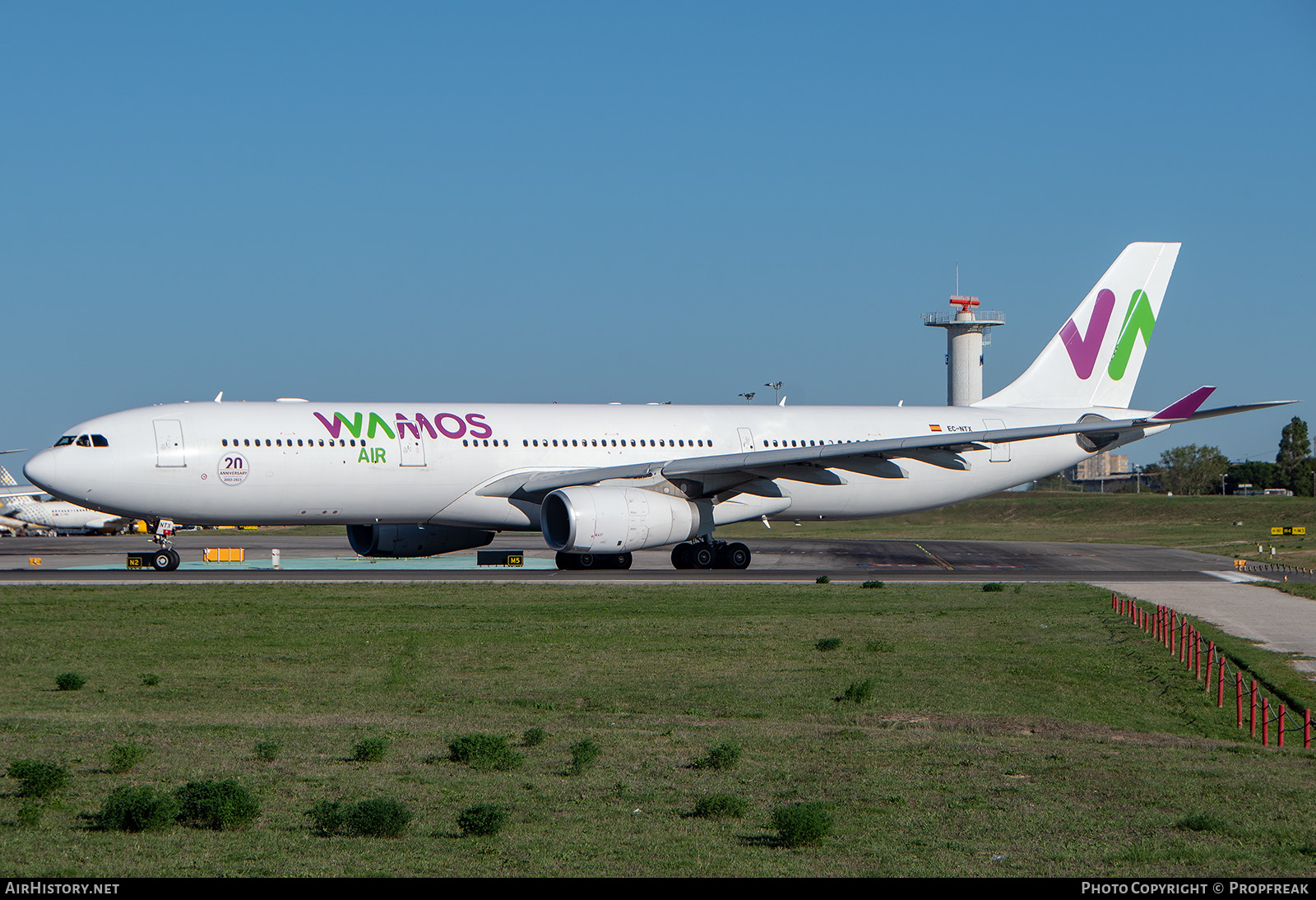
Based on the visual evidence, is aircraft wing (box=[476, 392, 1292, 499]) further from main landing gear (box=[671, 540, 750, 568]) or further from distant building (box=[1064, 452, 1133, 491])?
distant building (box=[1064, 452, 1133, 491])

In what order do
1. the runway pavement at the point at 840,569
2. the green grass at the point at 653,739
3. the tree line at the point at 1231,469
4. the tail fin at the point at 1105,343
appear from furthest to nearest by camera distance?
the tree line at the point at 1231,469
the tail fin at the point at 1105,343
the runway pavement at the point at 840,569
the green grass at the point at 653,739

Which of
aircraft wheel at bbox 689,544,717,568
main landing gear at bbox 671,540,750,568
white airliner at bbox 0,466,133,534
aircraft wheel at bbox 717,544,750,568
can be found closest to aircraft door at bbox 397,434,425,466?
main landing gear at bbox 671,540,750,568

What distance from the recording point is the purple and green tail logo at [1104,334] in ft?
127

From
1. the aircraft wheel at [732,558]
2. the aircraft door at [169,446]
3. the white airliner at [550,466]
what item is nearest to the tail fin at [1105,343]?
the white airliner at [550,466]

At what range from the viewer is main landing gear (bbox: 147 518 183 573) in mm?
30938

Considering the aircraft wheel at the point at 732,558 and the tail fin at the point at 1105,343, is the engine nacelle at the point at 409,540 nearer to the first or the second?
the aircraft wheel at the point at 732,558

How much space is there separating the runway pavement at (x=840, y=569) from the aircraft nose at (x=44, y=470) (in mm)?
2317

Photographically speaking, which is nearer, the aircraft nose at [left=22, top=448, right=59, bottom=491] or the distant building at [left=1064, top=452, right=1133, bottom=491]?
the aircraft nose at [left=22, top=448, right=59, bottom=491]

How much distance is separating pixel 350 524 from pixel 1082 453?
21680 millimetres

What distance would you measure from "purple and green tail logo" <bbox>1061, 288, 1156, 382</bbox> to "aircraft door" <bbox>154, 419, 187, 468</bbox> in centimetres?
2628

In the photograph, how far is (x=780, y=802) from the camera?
893 cm

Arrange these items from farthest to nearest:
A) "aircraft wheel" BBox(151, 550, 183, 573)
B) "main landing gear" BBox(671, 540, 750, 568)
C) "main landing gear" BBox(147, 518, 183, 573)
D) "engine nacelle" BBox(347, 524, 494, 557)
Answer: "main landing gear" BBox(671, 540, 750, 568) < "engine nacelle" BBox(347, 524, 494, 557) < "aircraft wheel" BBox(151, 550, 183, 573) < "main landing gear" BBox(147, 518, 183, 573)

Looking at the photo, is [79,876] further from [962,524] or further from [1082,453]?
[962,524]

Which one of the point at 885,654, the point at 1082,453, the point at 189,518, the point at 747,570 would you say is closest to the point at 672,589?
the point at 747,570
